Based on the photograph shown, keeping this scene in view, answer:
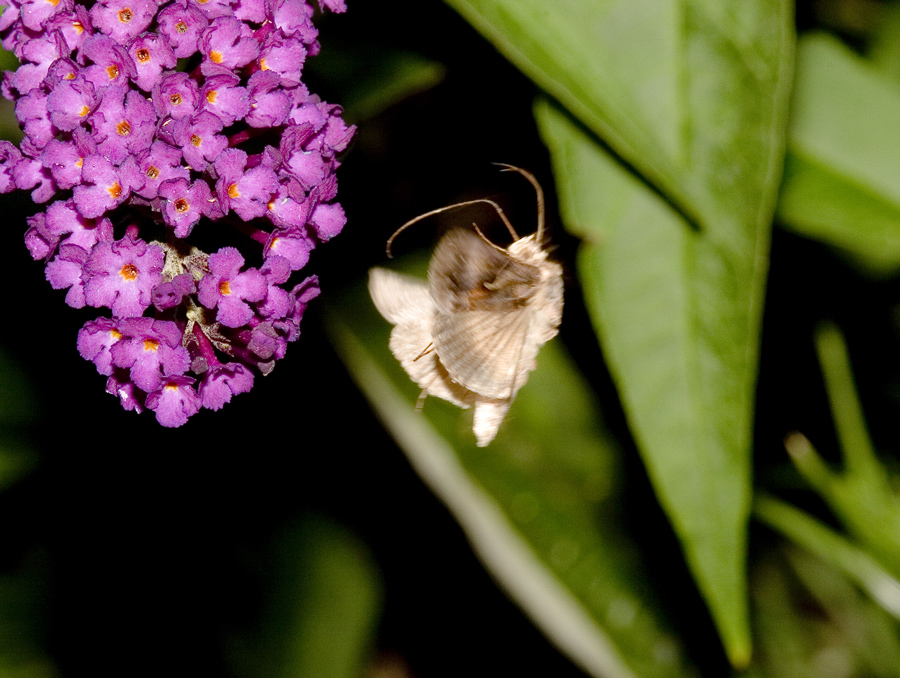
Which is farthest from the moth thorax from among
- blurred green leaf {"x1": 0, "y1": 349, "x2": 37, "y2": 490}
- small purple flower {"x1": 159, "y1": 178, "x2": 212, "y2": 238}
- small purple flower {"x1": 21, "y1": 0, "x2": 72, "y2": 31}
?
Answer: blurred green leaf {"x1": 0, "y1": 349, "x2": 37, "y2": 490}

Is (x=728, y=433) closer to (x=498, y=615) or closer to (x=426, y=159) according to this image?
(x=426, y=159)

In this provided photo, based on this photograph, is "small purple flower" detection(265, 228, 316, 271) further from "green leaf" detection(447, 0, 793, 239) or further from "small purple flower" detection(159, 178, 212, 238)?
"green leaf" detection(447, 0, 793, 239)

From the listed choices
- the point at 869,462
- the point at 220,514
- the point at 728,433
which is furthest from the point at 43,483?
the point at 869,462

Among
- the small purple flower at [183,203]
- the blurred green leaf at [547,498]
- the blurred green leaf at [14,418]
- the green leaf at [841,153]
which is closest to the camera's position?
the small purple flower at [183,203]

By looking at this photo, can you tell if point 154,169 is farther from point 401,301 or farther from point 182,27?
point 401,301

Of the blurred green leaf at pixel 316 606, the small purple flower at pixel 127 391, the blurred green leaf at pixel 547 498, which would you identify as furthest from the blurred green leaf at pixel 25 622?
the small purple flower at pixel 127 391

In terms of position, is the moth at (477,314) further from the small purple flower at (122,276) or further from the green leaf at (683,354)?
the small purple flower at (122,276)
